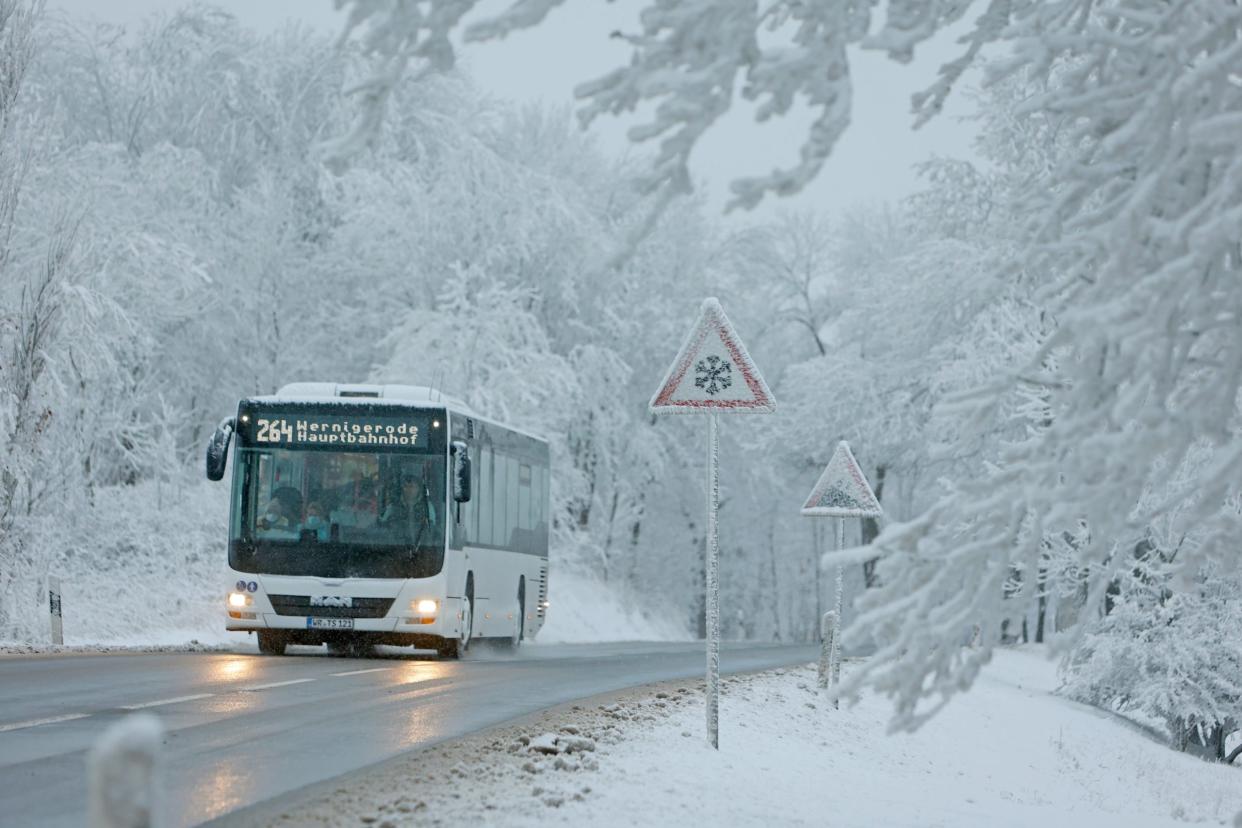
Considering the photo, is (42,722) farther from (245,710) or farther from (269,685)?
(269,685)

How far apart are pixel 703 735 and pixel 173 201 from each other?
29.7m

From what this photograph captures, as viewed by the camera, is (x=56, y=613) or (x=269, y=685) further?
(x=56, y=613)

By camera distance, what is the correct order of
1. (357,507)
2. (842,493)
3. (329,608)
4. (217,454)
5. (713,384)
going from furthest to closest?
(357,507)
(329,608)
(217,454)
(842,493)
(713,384)

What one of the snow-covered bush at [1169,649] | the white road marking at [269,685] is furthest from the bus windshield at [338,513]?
the snow-covered bush at [1169,649]

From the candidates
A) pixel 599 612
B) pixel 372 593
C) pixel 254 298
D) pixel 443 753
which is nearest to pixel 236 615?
pixel 372 593

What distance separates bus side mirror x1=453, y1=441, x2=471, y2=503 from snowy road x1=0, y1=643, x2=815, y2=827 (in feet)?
6.68

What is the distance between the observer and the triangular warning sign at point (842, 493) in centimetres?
1816

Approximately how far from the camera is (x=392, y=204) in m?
40.9

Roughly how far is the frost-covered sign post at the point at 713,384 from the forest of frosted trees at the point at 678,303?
136cm

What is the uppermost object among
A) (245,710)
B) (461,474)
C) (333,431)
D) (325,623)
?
(333,431)

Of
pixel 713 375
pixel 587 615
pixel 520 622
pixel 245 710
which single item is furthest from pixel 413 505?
pixel 587 615

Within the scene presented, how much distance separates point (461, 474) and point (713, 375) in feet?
32.1

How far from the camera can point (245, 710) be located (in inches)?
508

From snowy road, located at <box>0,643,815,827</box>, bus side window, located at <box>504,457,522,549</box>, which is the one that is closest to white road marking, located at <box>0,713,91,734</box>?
snowy road, located at <box>0,643,815,827</box>
